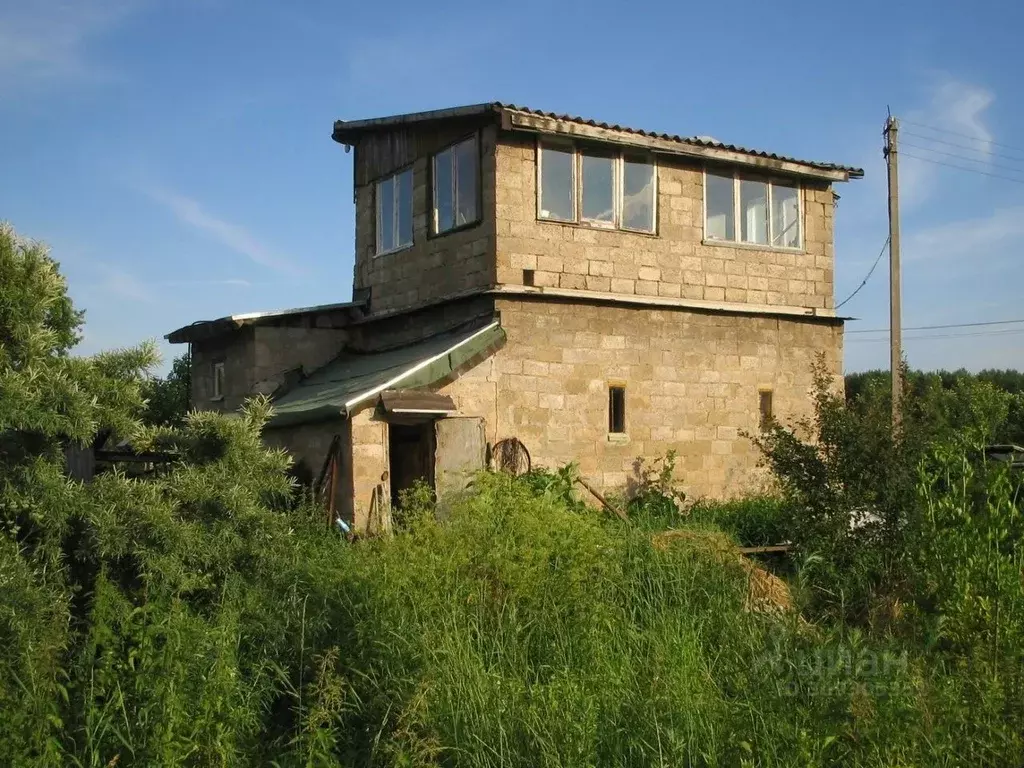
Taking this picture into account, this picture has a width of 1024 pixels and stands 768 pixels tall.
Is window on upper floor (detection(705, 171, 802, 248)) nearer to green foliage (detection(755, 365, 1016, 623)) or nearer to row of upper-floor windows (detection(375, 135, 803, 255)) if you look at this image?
row of upper-floor windows (detection(375, 135, 803, 255))

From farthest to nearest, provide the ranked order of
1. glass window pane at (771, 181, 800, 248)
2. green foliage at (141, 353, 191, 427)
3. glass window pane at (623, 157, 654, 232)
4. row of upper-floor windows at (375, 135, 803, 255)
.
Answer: green foliage at (141, 353, 191, 427) → glass window pane at (771, 181, 800, 248) → glass window pane at (623, 157, 654, 232) → row of upper-floor windows at (375, 135, 803, 255)

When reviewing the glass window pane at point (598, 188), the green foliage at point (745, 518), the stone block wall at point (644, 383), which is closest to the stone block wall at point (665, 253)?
the glass window pane at point (598, 188)

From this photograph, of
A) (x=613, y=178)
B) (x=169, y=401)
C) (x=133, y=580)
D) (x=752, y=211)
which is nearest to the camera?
(x=133, y=580)

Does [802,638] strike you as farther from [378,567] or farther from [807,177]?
[807,177]

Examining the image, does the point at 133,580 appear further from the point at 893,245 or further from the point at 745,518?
the point at 893,245

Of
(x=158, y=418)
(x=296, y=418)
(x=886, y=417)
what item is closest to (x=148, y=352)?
(x=296, y=418)

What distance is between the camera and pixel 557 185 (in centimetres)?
1451

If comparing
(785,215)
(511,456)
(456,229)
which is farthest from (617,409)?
(785,215)

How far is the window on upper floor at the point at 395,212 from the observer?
16.1 metres

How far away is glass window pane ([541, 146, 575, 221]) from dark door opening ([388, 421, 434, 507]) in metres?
3.58

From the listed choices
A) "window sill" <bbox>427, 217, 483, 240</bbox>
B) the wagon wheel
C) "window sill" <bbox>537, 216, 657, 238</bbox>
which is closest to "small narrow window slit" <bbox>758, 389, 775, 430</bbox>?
"window sill" <bbox>537, 216, 657, 238</bbox>

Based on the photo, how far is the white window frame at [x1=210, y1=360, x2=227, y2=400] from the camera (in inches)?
677

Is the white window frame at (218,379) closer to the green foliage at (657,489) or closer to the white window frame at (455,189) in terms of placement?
the white window frame at (455,189)

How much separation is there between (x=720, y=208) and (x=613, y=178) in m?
2.08
